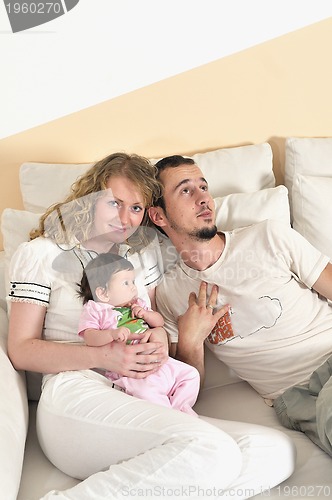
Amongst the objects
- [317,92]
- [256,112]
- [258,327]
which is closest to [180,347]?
[258,327]

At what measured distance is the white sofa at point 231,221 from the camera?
1.61 metres

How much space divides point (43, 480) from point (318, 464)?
0.65 m

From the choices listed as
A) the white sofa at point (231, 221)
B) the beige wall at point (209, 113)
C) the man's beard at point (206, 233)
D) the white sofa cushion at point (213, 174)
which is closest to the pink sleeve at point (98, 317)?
the white sofa at point (231, 221)

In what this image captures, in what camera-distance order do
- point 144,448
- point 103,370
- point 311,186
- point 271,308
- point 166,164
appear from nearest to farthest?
1. point 144,448
2. point 103,370
3. point 271,308
4. point 166,164
5. point 311,186

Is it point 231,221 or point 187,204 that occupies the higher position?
point 187,204

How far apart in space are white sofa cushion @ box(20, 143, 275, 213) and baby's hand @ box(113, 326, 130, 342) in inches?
23.2

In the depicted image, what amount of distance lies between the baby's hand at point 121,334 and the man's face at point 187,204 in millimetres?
389

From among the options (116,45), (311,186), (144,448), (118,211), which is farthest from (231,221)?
(144,448)

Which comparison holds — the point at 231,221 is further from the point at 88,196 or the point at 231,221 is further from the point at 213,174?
the point at 88,196

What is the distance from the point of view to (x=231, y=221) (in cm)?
211

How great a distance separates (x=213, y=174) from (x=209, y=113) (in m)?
0.27

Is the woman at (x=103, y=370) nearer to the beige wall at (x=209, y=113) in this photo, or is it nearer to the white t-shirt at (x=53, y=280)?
the white t-shirt at (x=53, y=280)

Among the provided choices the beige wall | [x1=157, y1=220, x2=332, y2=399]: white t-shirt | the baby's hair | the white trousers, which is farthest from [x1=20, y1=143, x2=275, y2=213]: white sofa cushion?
the white trousers

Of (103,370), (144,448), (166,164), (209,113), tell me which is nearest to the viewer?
(144,448)
